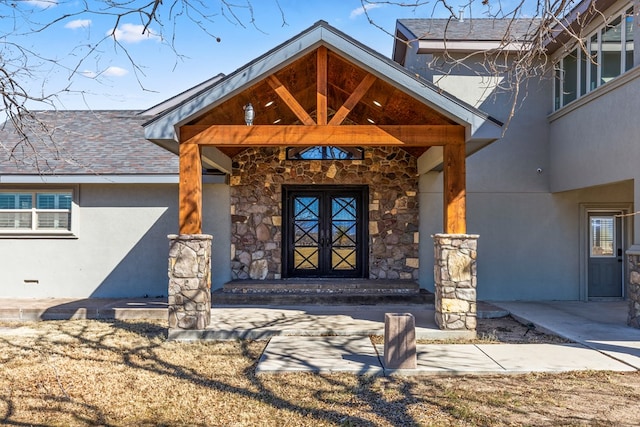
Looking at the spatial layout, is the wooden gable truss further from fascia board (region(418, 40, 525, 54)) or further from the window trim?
the window trim

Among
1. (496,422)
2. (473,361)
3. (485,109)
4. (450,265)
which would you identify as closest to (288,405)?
(496,422)

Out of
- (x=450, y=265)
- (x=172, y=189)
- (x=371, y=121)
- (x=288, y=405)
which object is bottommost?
(x=288, y=405)

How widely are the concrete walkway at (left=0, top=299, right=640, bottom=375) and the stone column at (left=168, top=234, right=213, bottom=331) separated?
0.77 feet

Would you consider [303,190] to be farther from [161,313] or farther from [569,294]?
[569,294]

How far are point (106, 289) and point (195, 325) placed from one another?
4.47 m

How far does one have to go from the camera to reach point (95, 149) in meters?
11.2

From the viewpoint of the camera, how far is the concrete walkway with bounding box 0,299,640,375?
5.71 meters

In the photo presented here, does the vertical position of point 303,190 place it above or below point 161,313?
above

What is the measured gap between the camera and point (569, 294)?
10727 mm

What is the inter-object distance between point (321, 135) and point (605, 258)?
7607mm

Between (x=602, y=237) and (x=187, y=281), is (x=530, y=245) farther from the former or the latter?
(x=187, y=281)

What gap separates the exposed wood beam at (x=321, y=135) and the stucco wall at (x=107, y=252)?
11.8 feet

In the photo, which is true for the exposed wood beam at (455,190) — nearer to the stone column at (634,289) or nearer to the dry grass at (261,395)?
the dry grass at (261,395)

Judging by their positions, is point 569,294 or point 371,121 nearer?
point 371,121
